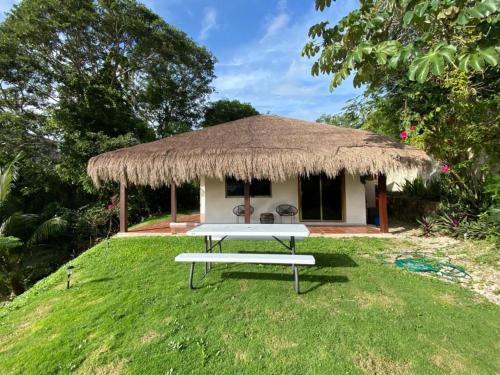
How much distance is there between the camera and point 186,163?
8.20 m

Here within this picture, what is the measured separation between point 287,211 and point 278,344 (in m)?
6.63

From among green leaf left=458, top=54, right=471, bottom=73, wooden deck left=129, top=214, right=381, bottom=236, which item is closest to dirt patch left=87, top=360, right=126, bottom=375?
green leaf left=458, top=54, right=471, bottom=73

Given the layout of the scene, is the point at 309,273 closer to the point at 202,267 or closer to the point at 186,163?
the point at 202,267

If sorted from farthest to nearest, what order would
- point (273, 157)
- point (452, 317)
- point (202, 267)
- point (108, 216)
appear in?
point (108, 216) < point (273, 157) < point (202, 267) < point (452, 317)

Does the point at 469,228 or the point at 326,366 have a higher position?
the point at 469,228

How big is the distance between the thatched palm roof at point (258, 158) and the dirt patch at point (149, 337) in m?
5.47

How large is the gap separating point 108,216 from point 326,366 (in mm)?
12323

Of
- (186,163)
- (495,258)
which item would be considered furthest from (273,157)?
(495,258)

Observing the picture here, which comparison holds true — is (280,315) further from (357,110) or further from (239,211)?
(357,110)

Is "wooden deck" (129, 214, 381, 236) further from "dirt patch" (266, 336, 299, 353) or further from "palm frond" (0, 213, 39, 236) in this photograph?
"dirt patch" (266, 336, 299, 353)

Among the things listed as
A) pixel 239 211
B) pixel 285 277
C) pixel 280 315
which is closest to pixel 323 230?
pixel 239 211

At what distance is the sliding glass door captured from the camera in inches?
372

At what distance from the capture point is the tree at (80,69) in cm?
1250

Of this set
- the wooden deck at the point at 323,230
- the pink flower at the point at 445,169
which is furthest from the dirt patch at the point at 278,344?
the pink flower at the point at 445,169
